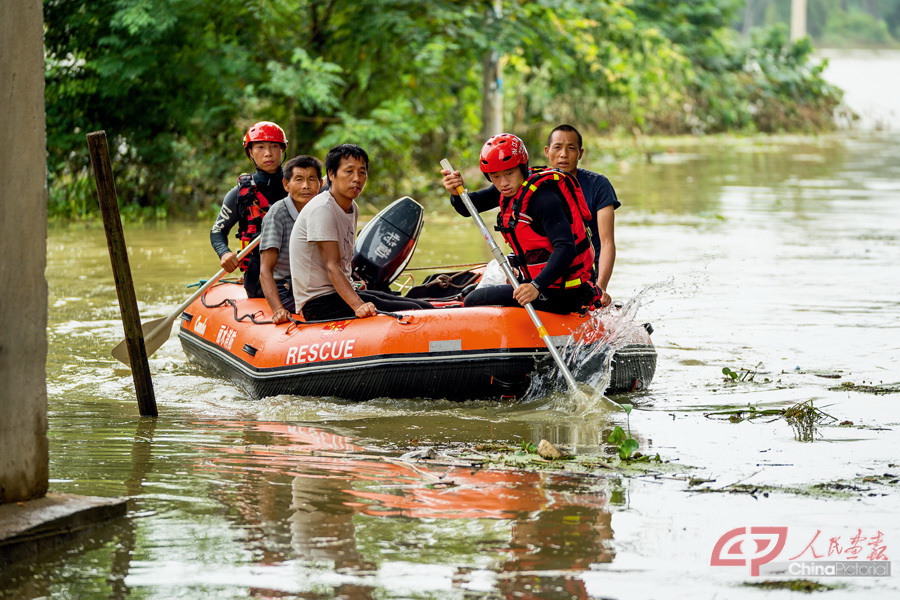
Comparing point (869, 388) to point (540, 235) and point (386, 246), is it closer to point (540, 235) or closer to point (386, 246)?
point (540, 235)

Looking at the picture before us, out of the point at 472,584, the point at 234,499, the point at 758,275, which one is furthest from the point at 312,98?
the point at 472,584

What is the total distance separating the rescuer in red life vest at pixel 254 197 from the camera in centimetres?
767

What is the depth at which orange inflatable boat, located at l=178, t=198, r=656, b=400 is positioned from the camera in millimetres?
6535

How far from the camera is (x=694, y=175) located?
68.9 ft

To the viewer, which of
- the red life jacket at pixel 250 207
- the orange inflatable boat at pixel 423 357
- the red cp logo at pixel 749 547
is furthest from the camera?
the red life jacket at pixel 250 207

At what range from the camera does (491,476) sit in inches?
199

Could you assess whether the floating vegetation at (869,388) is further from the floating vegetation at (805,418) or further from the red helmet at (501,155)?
the red helmet at (501,155)

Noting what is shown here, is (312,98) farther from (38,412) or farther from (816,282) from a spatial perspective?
(38,412)

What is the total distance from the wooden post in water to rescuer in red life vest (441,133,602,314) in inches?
71.2

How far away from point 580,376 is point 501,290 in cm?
66

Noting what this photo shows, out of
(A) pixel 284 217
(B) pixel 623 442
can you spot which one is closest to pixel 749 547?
(B) pixel 623 442

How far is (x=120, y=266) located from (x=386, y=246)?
200 cm

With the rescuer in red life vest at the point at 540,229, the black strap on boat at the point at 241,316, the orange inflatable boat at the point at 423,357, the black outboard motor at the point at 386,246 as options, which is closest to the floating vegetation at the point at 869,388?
the orange inflatable boat at the point at 423,357

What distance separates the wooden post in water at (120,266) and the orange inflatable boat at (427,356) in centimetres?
77
